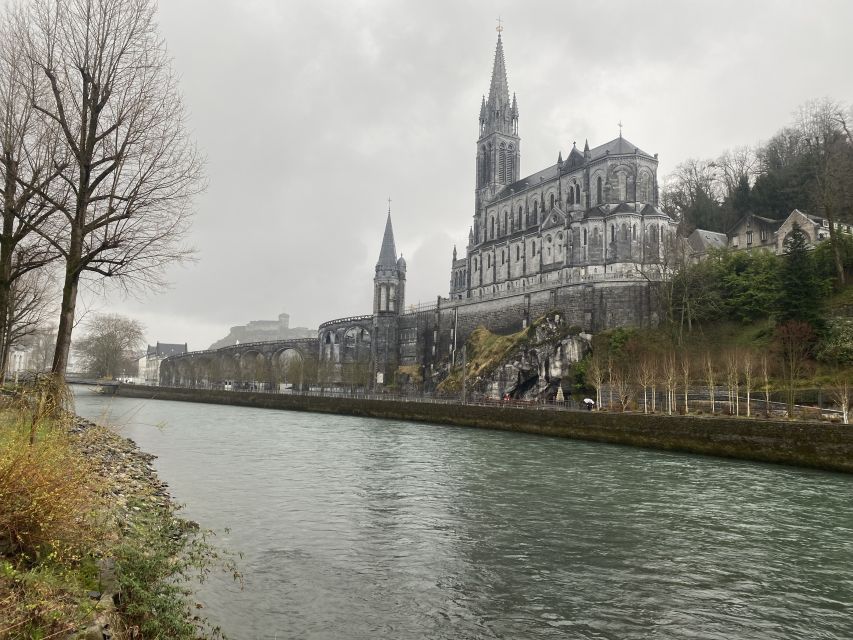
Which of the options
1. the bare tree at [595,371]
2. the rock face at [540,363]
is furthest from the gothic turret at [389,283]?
the bare tree at [595,371]

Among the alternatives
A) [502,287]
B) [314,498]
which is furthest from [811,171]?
[314,498]

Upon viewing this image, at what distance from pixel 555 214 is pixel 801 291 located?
36.0 metres

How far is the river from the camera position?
24.1ft

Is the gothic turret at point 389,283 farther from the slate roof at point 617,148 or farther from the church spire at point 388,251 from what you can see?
the slate roof at point 617,148

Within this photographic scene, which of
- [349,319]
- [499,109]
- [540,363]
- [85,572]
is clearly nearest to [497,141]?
[499,109]

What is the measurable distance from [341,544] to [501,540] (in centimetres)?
287

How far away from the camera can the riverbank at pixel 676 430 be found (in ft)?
70.8

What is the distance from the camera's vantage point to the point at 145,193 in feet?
39.8

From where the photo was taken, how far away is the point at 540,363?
5331 centimetres

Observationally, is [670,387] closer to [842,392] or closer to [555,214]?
[842,392]

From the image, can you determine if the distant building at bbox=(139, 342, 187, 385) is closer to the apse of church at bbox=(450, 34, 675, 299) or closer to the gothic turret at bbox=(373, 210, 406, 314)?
the gothic turret at bbox=(373, 210, 406, 314)

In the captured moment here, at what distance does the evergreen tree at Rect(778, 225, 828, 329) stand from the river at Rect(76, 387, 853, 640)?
21.2 m

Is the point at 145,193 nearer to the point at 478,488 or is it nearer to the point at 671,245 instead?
the point at 478,488

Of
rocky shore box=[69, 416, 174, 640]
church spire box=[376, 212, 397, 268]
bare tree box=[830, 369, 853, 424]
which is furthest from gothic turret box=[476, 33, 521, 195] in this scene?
rocky shore box=[69, 416, 174, 640]
